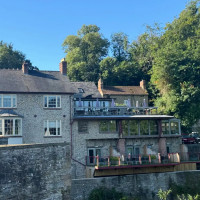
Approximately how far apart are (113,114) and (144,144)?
189 inches

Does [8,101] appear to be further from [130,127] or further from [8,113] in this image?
[130,127]

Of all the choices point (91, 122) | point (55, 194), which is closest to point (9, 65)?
point (91, 122)

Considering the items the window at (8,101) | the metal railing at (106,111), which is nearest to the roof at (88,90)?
the metal railing at (106,111)

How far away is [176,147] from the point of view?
3256cm

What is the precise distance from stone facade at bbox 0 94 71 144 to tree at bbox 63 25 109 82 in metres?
28.8

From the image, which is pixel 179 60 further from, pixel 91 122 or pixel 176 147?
pixel 91 122

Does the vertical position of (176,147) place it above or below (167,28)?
below

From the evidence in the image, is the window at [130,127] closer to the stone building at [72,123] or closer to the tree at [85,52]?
the stone building at [72,123]

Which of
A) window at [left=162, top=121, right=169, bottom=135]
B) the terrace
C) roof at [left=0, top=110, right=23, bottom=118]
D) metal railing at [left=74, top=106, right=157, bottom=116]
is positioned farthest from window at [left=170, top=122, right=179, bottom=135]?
roof at [left=0, top=110, right=23, bottom=118]

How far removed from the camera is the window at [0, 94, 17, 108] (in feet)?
91.3

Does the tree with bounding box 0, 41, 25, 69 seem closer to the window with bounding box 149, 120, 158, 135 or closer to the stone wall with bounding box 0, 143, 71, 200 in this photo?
the window with bounding box 149, 120, 158, 135

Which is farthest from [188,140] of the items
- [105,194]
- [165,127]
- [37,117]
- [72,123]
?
[37,117]

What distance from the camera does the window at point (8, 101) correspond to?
27.8 m

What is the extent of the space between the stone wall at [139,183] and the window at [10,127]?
777 centimetres
